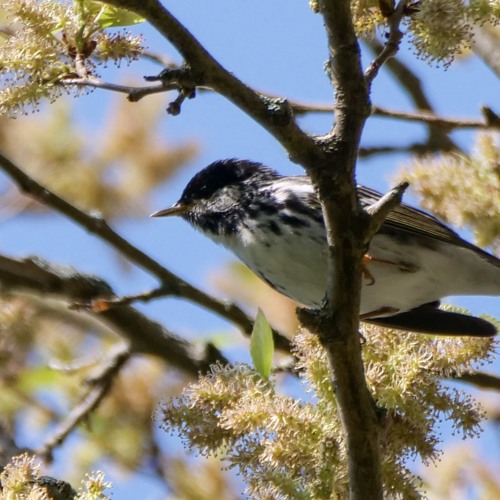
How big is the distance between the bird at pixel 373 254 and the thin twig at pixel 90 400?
61 centimetres

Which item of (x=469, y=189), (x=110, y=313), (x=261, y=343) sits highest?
(x=469, y=189)

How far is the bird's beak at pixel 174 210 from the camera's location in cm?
435

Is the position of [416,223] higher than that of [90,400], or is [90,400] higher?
[416,223]

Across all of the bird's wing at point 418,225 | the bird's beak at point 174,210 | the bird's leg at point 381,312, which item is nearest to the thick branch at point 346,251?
the bird's wing at point 418,225

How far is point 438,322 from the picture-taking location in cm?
371

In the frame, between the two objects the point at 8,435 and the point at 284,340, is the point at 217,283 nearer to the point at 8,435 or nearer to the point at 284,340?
the point at 284,340

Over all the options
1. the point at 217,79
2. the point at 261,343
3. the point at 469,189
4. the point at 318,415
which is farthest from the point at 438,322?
A: the point at 217,79

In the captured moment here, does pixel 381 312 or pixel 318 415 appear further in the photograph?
pixel 381 312

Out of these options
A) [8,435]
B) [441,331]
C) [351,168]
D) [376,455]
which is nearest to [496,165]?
[441,331]

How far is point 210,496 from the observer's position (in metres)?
3.21

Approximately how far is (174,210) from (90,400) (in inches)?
43.9

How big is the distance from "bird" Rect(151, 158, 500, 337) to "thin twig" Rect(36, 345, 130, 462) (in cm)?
61

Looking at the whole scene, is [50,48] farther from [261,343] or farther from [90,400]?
[90,400]

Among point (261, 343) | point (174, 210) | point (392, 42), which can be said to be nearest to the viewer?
point (392, 42)
